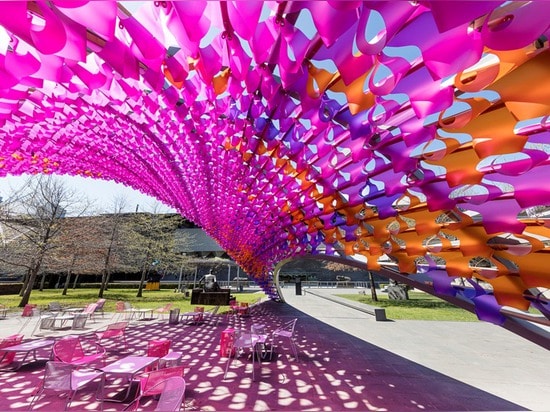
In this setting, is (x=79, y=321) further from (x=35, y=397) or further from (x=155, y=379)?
(x=155, y=379)

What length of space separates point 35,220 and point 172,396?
22.4 metres

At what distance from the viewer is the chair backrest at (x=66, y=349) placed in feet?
18.7

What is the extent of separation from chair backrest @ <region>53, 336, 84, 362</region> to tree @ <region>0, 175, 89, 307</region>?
50.0ft

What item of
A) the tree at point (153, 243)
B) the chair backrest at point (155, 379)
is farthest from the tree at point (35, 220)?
the chair backrest at point (155, 379)

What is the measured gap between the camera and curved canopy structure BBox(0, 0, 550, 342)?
1.40 m

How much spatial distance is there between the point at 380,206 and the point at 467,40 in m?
2.70

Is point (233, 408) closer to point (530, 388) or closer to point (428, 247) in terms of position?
point (428, 247)

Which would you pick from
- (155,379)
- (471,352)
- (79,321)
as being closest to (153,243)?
(79,321)

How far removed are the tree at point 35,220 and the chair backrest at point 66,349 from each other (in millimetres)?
15231

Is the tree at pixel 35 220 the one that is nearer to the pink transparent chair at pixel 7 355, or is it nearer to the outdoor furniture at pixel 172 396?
the pink transparent chair at pixel 7 355

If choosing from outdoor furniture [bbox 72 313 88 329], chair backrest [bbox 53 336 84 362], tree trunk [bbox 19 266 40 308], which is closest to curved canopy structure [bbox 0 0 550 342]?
chair backrest [bbox 53 336 84 362]

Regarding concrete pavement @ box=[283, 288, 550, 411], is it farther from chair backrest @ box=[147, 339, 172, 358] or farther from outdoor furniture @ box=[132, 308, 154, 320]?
outdoor furniture @ box=[132, 308, 154, 320]

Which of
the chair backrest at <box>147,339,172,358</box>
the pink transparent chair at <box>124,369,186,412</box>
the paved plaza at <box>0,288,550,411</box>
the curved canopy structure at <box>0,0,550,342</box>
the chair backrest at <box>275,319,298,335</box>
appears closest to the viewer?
the curved canopy structure at <box>0,0,550,342</box>

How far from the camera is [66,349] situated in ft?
19.4
